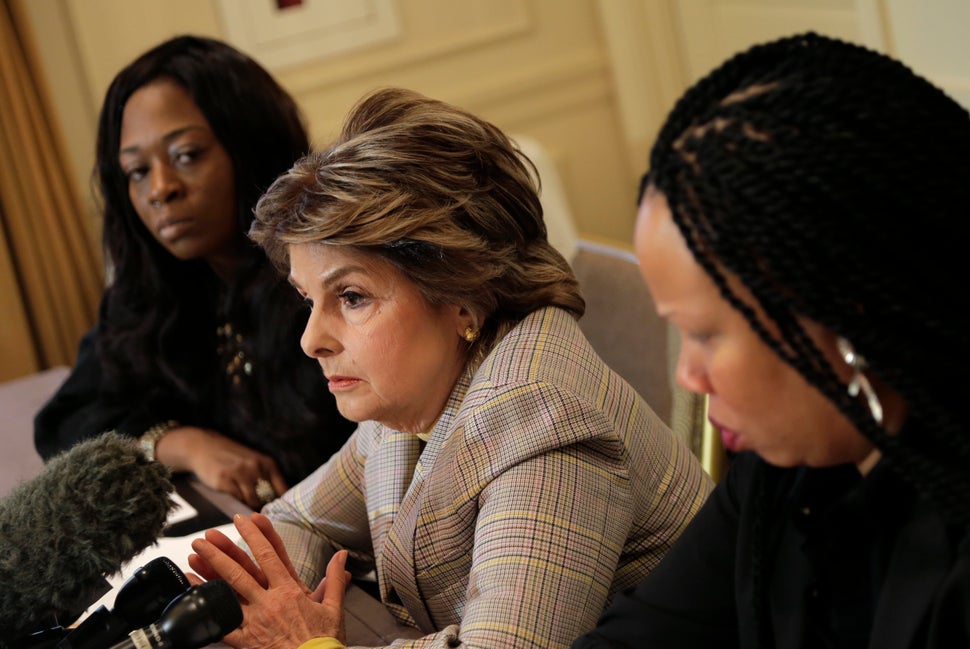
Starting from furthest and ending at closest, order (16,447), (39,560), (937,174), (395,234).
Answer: (16,447) < (395,234) < (39,560) < (937,174)

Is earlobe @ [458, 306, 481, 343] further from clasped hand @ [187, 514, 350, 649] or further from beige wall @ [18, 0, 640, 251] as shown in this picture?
beige wall @ [18, 0, 640, 251]

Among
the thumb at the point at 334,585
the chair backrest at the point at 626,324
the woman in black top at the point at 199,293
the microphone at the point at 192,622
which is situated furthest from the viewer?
the woman in black top at the point at 199,293

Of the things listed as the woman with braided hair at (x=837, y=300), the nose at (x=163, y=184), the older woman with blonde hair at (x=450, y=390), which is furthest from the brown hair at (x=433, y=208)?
Answer: the nose at (x=163, y=184)

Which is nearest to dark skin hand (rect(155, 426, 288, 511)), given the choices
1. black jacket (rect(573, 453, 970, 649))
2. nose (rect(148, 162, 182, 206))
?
nose (rect(148, 162, 182, 206))

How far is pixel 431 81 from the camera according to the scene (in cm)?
478

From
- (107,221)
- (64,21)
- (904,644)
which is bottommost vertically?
(904,644)

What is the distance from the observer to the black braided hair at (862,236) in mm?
846

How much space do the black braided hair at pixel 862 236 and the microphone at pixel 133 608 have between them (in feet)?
2.58

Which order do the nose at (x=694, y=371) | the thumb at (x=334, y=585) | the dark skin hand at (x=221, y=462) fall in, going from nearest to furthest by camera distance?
1. the nose at (x=694, y=371)
2. the thumb at (x=334, y=585)
3. the dark skin hand at (x=221, y=462)

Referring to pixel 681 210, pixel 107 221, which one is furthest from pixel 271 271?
pixel 681 210

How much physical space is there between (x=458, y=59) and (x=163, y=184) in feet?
8.35

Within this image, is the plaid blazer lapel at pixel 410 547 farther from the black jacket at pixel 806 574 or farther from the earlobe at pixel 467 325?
the black jacket at pixel 806 574

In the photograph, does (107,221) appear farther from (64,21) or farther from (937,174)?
(937,174)

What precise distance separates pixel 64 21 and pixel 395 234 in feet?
10.4
